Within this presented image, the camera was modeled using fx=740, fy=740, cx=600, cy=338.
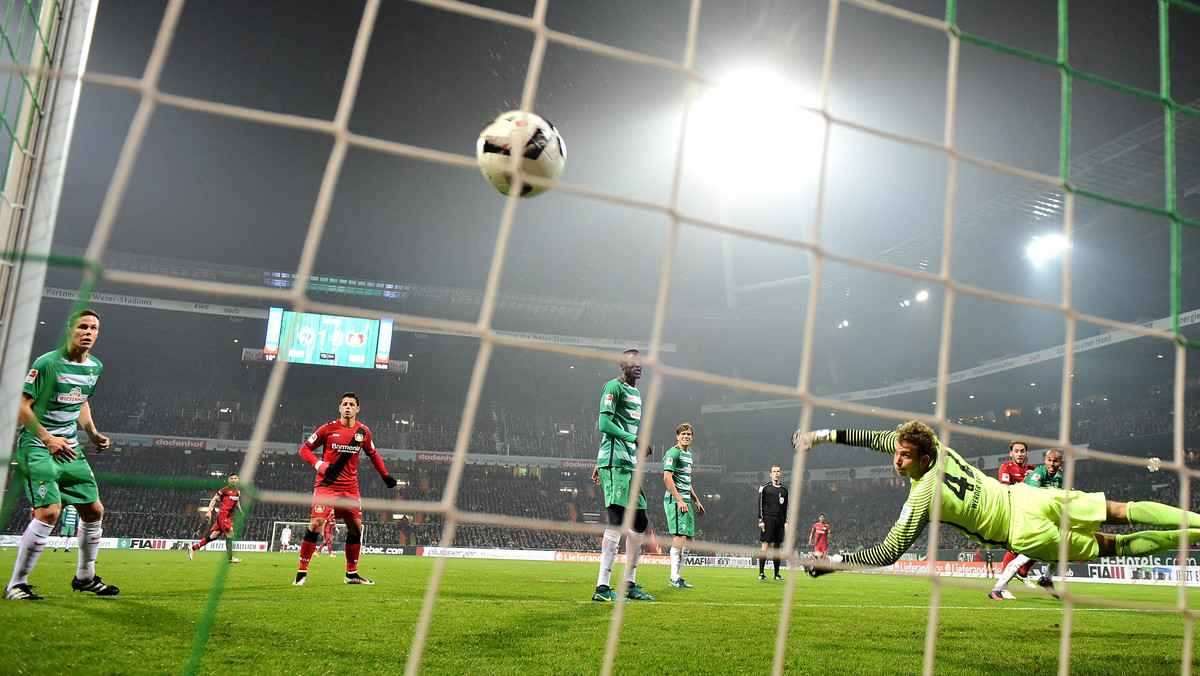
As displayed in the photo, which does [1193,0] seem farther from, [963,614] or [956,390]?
[956,390]

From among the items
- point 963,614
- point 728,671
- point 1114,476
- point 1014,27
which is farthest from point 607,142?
point 1114,476

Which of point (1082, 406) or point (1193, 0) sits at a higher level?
point (1193, 0)

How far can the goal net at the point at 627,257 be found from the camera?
9.63 m

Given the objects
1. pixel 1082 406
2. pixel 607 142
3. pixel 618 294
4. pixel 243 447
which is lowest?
pixel 243 447

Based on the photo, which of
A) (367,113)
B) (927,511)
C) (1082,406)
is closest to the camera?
(927,511)

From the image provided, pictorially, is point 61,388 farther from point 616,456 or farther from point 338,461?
point 616,456

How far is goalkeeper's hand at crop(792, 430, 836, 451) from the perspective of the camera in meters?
3.33

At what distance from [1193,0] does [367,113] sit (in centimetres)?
1690

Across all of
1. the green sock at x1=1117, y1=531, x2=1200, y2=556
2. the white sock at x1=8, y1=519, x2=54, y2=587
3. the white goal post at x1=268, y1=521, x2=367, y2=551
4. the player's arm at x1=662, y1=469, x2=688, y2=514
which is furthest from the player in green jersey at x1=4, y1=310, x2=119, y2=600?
the white goal post at x1=268, y1=521, x2=367, y2=551

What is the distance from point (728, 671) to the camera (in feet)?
11.0

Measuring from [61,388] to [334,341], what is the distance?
70.6ft

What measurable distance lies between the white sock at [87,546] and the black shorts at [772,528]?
8778 millimetres

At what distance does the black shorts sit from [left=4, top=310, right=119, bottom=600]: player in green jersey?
8.94 metres

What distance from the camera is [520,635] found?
13.4 feet
